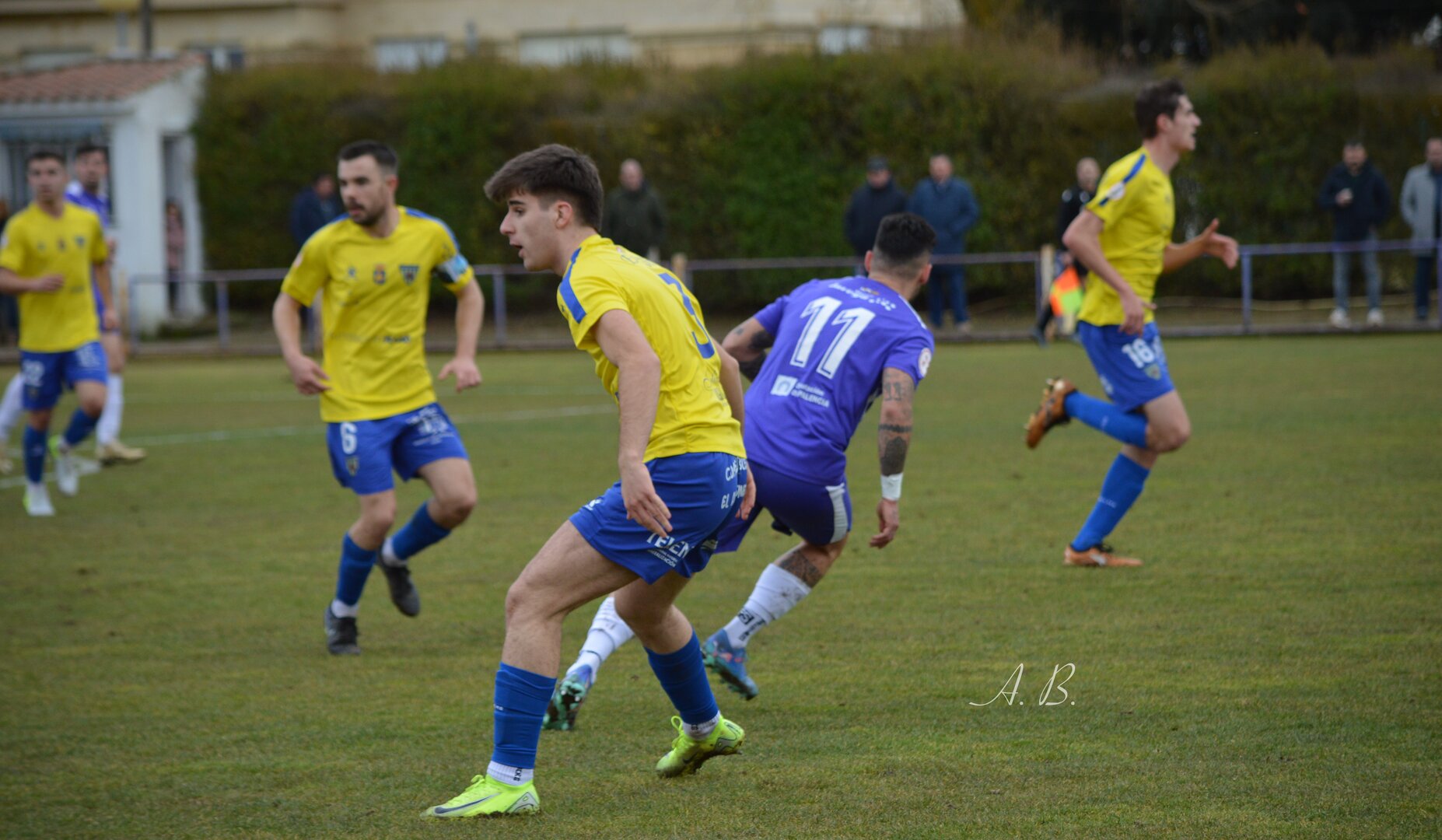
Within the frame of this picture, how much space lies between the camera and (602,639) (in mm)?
5344

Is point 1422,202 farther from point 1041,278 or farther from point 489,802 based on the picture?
point 489,802

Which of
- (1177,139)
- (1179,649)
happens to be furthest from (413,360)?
(1177,139)

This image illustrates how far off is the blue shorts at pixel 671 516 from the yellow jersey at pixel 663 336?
45 millimetres

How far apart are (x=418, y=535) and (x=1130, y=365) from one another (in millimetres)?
3435

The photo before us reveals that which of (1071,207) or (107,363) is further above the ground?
(1071,207)

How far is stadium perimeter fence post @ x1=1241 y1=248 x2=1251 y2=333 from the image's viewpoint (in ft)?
67.5

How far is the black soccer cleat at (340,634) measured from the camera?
6520 mm

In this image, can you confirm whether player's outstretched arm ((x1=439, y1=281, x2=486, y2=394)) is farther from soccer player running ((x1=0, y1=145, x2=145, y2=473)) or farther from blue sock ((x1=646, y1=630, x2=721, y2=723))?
soccer player running ((x1=0, y1=145, x2=145, y2=473))

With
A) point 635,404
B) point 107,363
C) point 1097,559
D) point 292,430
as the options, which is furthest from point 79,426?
point 635,404

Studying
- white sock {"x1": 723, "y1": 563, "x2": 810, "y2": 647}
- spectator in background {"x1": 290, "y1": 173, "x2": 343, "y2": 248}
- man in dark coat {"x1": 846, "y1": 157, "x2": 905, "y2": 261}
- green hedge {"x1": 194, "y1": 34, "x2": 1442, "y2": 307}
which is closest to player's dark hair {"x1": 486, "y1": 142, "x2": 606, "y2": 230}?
white sock {"x1": 723, "y1": 563, "x2": 810, "y2": 647}

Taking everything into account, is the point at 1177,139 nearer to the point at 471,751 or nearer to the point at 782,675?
the point at 782,675

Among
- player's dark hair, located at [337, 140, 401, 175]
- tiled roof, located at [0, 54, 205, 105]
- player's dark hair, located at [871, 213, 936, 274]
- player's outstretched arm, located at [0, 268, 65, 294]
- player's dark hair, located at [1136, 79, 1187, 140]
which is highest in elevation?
tiled roof, located at [0, 54, 205, 105]

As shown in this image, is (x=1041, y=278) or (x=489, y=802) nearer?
(x=489, y=802)

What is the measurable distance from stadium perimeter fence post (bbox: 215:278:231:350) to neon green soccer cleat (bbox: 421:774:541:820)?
19.7m
